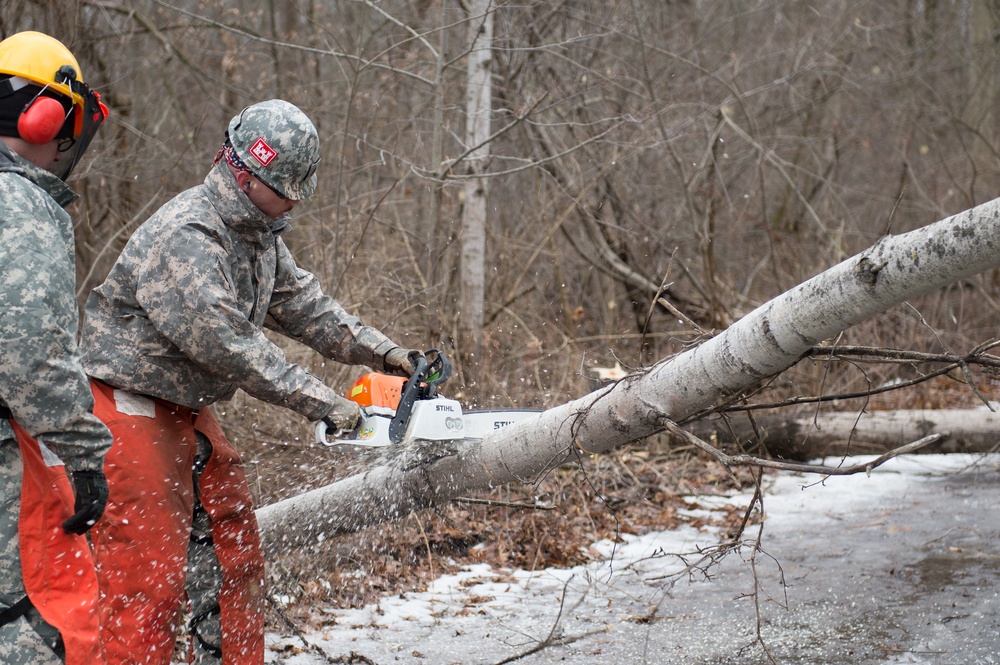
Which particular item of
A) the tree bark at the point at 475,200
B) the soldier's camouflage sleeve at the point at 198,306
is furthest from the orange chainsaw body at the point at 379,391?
the tree bark at the point at 475,200

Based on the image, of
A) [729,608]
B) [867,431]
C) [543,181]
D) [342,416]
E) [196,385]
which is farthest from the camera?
[543,181]

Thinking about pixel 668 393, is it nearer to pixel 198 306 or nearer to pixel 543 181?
pixel 198 306

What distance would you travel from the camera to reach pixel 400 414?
3447 mm

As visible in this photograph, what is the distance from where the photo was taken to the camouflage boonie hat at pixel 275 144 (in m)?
3.22

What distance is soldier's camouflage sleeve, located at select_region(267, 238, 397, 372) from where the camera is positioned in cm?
378

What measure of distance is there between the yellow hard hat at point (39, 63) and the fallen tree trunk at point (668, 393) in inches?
78.4

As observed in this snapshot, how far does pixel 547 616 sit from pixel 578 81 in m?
5.67

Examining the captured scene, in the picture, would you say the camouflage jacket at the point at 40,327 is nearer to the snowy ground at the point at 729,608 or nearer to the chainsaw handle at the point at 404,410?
the chainsaw handle at the point at 404,410

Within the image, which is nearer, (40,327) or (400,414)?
(40,327)

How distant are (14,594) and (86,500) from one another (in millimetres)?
283

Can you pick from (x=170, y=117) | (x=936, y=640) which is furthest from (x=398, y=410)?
(x=170, y=117)

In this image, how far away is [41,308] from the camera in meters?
2.15

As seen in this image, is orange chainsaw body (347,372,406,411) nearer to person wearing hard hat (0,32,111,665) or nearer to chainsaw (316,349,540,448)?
chainsaw (316,349,540,448)

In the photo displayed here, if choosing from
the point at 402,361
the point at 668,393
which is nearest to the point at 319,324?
the point at 402,361
